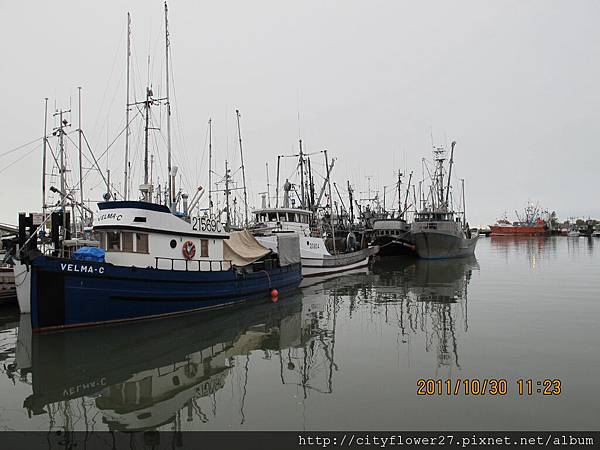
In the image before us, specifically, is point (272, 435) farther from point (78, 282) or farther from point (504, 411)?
point (78, 282)

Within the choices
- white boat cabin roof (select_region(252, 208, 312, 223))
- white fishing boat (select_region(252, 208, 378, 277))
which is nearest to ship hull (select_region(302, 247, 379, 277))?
white fishing boat (select_region(252, 208, 378, 277))

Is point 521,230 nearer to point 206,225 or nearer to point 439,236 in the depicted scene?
point 439,236

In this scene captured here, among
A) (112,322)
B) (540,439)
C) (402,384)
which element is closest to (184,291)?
(112,322)

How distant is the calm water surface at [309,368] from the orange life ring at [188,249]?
104 inches

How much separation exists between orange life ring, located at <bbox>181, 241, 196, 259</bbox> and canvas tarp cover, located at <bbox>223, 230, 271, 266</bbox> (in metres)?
2.33

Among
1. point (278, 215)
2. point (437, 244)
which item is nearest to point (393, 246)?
point (437, 244)

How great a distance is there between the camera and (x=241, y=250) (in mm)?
21375

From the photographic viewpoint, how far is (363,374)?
9.93m

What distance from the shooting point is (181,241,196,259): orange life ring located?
1759 centimetres

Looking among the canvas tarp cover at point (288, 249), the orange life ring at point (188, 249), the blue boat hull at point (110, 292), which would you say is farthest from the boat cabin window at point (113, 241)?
the canvas tarp cover at point (288, 249)

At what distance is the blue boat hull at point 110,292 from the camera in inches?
518

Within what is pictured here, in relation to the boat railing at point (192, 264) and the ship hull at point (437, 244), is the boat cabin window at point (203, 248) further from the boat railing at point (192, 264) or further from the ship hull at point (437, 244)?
the ship hull at point (437, 244)

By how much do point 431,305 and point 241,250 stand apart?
9.21 m

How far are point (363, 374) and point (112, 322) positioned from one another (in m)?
8.98
